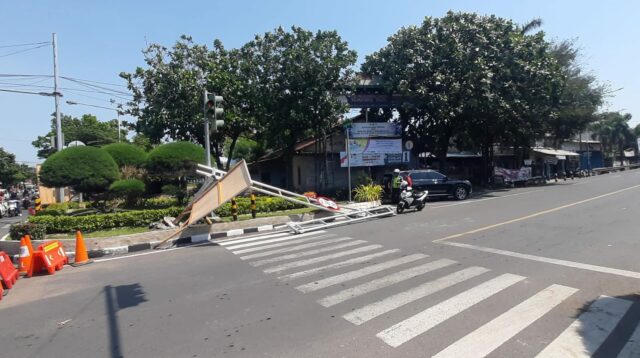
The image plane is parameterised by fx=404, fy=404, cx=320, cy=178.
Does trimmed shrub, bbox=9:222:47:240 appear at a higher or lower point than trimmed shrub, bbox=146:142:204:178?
lower

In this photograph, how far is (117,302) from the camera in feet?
20.4

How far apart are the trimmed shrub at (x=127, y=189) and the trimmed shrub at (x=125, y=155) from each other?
1.86 meters

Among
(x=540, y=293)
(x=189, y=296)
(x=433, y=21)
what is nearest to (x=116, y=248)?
(x=189, y=296)

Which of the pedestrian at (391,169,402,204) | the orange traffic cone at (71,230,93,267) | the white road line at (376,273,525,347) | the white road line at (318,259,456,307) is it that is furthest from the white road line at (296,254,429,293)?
the pedestrian at (391,169,402,204)

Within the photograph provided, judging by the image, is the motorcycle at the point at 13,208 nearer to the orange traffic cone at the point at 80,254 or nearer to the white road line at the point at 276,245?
the orange traffic cone at the point at 80,254

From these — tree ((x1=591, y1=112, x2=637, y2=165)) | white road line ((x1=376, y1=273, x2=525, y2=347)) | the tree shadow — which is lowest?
the tree shadow

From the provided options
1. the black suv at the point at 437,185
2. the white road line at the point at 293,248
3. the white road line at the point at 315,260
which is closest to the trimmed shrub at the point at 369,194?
the black suv at the point at 437,185

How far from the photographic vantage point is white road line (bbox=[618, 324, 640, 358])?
3906 mm

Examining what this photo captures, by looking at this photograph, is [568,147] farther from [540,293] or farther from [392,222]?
[540,293]

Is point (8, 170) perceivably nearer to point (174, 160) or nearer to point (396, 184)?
point (174, 160)

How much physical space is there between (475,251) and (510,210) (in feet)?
24.5

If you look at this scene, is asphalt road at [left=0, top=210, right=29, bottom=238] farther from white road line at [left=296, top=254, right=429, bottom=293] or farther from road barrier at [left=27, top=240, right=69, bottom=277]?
white road line at [left=296, top=254, right=429, bottom=293]

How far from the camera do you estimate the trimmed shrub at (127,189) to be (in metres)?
16.1

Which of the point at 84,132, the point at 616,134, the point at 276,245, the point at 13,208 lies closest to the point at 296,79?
the point at 276,245
